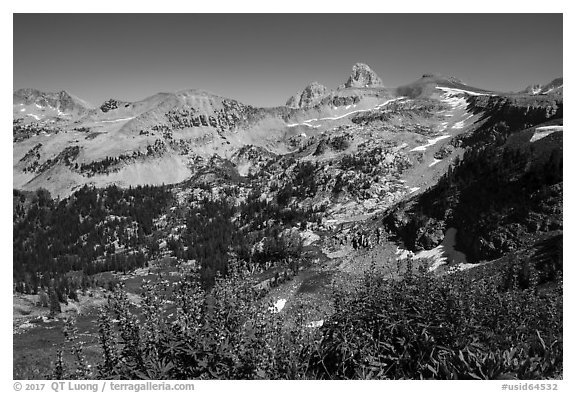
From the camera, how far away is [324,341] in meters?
10.4

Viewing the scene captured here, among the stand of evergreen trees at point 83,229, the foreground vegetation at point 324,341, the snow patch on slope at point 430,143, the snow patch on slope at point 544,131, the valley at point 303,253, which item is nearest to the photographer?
the foreground vegetation at point 324,341

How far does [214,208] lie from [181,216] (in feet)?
38.9

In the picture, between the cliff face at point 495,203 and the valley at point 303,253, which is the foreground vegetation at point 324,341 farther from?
the cliff face at point 495,203

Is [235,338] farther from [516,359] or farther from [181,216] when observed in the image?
[181,216]

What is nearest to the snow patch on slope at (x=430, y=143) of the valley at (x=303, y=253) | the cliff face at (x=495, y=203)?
the valley at (x=303, y=253)

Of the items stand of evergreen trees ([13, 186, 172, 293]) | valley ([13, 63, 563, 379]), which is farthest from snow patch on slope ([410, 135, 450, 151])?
stand of evergreen trees ([13, 186, 172, 293])

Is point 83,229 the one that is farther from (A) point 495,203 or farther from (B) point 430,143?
(B) point 430,143

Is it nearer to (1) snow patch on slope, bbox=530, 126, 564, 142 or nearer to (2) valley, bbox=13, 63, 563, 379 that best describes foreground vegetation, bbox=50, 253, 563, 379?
(2) valley, bbox=13, 63, 563, 379

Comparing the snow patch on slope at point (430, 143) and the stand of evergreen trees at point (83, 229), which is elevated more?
the snow patch on slope at point (430, 143)

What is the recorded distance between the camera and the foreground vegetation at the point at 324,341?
847cm

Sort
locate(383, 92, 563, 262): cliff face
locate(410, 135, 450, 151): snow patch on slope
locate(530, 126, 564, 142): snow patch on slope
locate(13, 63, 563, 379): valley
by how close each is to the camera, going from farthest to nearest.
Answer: locate(410, 135, 450, 151): snow patch on slope
locate(530, 126, 564, 142): snow patch on slope
locate(383, 92, 563, 262): cliff face
locate(13, 63, 563, 379): valley

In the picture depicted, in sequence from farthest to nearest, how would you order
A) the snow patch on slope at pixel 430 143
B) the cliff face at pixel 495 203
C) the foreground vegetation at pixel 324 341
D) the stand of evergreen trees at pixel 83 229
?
1. the snow patch on slope at pixel 430 143
2. the stand of evergreen trees at pixel 83 229
3. the cliff face at pixel 495 203
4. the foreground vegetation at pixel 324 341

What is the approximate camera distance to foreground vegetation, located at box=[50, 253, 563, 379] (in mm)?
8471
